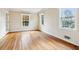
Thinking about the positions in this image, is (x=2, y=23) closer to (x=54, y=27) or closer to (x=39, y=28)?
(x=39, y=28)

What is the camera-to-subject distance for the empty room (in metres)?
2.03

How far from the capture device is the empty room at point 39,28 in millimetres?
2029

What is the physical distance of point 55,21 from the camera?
2174 millimetres

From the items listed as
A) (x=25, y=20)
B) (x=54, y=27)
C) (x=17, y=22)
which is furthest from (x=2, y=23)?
(x=54, y=27)

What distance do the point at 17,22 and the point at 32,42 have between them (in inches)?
19.5

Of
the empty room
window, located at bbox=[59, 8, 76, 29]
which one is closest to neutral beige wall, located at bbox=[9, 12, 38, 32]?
the empty room

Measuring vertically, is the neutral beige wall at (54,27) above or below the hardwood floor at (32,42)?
above

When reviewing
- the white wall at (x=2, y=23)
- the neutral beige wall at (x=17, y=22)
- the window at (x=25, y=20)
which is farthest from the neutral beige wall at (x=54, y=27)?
the white wall at (x=2, y=23)

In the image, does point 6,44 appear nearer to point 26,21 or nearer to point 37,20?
point 26,21

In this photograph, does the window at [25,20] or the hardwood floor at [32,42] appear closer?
the hardwood floor at [32,42]

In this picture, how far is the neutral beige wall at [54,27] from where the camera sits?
6.66ft

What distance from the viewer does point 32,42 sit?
6.86ft

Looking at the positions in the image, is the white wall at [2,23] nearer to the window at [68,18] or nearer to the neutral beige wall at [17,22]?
the neutral beige wall at [17,22]
